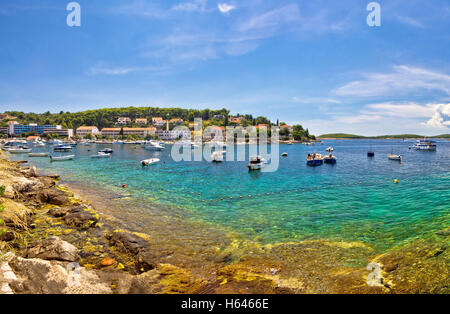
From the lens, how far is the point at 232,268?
28.6 ft

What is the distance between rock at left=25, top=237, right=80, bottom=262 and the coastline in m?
0.17

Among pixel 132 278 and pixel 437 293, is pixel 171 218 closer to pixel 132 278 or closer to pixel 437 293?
pixel 132 278

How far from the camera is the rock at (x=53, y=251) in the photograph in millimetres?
8039

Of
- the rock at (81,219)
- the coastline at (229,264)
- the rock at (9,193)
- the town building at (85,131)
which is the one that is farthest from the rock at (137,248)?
the town building at (85,131)

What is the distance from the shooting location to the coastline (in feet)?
22.4

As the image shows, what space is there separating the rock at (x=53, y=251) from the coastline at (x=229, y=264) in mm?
173

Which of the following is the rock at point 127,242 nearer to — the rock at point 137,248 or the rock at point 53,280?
the rock at point 137,248

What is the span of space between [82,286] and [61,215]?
9493 mm

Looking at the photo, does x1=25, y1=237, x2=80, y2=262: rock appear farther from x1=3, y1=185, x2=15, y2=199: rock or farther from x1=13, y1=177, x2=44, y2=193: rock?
x1=13, y1=177, x2=44, y2=193: rock

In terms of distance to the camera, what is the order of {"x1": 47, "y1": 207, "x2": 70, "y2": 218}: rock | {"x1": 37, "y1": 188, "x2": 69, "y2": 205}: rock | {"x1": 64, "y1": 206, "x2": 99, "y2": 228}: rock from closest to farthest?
1. {"x1": 64, "y1": 206, "x2": 99, "y2": 228}: rock
2. {"x1": 47, "y1": 207, "x2": 70, "y2": 218}: rock
3. {"x1": 37, "y1": 188, "x2": 69, "y2": 205}: rock

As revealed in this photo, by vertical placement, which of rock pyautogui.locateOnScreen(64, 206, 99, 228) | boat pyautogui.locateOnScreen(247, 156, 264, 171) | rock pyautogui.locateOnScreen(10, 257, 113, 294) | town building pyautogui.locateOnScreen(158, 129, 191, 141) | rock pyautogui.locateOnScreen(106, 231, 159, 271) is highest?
town building pyautogui.locateOnScreen(158, 129, 191, 141)

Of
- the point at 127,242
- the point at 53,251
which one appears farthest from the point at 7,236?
the point at 127,242

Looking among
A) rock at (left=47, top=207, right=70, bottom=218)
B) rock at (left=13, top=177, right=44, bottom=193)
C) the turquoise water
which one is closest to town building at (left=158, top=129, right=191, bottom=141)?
the turquoise water
